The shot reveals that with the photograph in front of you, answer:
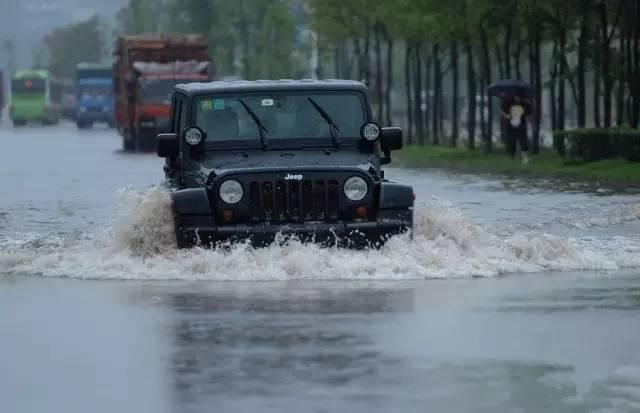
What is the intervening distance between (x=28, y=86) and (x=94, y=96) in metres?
8.05

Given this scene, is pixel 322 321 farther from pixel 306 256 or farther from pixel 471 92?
pixel 471 92

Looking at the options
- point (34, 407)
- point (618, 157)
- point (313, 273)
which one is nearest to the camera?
point (34, 407)

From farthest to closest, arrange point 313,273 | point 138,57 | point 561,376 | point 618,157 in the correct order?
point 138,57 < point 618,157 < point 313,273 < point 561,376

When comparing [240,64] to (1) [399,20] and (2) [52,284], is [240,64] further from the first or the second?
(2) [52,284]

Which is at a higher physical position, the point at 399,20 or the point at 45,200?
the point at 399,20

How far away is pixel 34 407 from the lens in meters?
10.0

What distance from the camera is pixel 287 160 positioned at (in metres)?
17.9

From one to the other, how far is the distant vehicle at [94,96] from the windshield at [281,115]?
97.7m

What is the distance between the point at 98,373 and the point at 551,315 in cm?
374

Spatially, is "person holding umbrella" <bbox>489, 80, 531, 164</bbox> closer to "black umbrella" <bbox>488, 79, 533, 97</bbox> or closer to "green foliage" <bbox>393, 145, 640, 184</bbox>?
"black umbrella" <bbox>488, 79, 533, 97</bbox>

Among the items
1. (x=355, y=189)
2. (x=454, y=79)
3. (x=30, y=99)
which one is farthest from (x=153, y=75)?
(x=30, y=99)

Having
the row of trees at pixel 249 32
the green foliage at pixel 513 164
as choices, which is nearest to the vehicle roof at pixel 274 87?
the green foliage at pixel 513 164

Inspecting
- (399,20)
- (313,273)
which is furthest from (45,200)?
(399,20)

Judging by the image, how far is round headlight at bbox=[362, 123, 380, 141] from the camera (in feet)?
61.2
